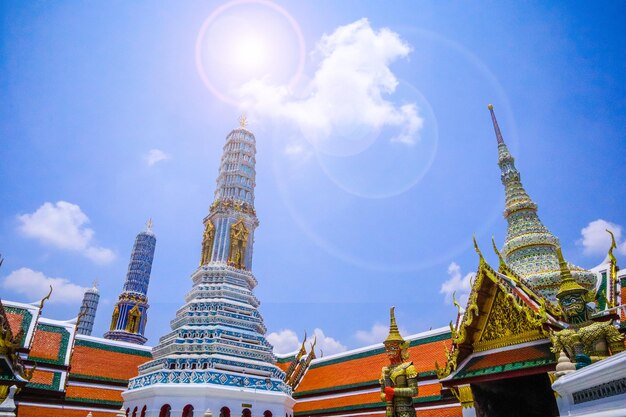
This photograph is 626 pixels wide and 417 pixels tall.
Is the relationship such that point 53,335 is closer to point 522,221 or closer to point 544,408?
point 544,408

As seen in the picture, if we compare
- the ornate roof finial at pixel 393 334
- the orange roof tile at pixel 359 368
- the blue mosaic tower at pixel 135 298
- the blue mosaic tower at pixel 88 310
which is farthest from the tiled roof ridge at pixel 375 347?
the blue mosaic tower at pixel 88 310

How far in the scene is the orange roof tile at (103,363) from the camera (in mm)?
19172

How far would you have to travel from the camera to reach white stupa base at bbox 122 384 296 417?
1546 cm

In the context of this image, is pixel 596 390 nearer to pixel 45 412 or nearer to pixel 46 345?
pixel 45 412

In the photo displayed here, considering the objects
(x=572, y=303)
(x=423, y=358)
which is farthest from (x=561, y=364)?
(x=423, y=358)

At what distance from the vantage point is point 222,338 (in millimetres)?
18156

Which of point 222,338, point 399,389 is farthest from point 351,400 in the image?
point 399,389

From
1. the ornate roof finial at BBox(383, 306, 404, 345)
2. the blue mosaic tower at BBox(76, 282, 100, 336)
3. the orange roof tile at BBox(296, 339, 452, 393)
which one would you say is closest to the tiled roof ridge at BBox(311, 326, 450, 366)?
the orange roof tile at BBox(296, 339, 452, 393)

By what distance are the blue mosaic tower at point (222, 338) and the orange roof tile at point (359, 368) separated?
2.24 metres

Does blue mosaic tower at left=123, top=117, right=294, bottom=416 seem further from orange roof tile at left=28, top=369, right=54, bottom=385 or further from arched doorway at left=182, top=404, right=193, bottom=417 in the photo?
orange roof tile at left=28, top=369, right=54, bottom=385

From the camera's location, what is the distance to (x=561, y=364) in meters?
6.52

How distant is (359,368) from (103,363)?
40.1 feet

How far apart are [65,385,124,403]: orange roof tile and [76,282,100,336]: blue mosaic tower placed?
37.8m

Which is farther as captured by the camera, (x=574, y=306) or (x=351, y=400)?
(x=351, y=400)
